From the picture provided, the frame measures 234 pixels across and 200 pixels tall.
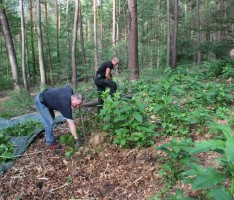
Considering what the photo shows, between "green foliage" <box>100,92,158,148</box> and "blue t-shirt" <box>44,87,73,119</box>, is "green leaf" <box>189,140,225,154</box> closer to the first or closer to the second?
"green foliage" <box>100,92,158,148</box>

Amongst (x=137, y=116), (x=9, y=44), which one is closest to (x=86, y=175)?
(x=137, y=116)

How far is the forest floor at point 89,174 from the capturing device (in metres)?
4.07

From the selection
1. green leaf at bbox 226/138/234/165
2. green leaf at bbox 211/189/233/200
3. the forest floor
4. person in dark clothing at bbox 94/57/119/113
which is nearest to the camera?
green leaf at bbox 226/138/234/165

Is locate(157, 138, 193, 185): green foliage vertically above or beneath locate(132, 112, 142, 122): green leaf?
beneath

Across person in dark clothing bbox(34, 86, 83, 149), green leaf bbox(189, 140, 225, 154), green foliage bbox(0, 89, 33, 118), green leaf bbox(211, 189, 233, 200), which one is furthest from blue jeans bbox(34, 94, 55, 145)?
green foliage bbox(0, 89, 33, 118)

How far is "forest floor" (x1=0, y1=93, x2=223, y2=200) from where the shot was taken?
13.4 feet

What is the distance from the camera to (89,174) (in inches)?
179

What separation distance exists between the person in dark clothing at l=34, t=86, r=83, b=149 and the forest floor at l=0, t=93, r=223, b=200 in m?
0.30

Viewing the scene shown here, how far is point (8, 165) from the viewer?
4812mm

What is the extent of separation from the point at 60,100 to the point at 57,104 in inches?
4.2

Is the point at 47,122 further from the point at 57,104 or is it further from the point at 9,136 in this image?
the point at 9,136

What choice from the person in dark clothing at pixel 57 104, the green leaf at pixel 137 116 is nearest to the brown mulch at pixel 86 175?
the person in dark clothing at pixel 57 104

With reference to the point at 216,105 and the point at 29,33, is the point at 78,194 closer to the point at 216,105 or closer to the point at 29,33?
the point at 216,105

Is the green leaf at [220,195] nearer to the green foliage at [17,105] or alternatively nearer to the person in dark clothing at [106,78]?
the person in dark clothing at [106,78]
